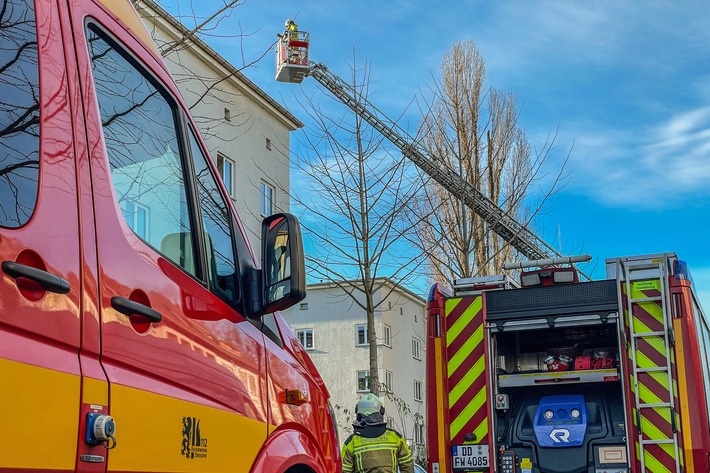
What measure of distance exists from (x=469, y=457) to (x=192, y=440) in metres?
5.26

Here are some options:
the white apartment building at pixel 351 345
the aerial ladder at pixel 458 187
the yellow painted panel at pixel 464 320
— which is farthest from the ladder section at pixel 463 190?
the white apartment building at pixel 351 345

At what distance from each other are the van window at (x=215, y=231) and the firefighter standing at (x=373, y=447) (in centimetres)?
369

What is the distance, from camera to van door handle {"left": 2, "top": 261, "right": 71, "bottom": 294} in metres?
1.87

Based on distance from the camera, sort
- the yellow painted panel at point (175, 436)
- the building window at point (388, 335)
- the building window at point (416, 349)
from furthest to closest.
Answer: the building window at point (416, 349), the building window at point (388, 335), the yellow painted panel at point (175, 436)

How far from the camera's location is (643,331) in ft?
22.8

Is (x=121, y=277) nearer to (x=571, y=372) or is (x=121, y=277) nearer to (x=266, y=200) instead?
(x=571, y=372)

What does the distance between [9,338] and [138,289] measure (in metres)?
0.61

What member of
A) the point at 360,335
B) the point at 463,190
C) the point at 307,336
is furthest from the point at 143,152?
the point at 307,336

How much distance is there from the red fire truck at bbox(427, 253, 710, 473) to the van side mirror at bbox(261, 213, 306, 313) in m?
4.56

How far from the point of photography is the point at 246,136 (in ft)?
70.7

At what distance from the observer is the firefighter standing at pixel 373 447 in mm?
6742

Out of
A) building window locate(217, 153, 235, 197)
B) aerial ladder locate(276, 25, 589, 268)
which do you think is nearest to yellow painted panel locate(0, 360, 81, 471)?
aerial ladder locate(276, 25, 589, 268)

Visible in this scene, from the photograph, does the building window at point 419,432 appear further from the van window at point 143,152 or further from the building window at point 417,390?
the van window at point 143,152

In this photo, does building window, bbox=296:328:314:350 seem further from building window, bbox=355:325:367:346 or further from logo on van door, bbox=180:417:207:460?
logo on van door, bbox=180:417:207:460
